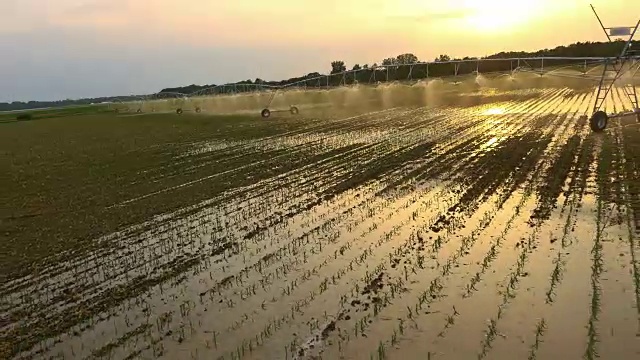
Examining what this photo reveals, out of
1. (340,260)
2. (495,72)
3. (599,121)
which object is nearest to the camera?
(340,260)

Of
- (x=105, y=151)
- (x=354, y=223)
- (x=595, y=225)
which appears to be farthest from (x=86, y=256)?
(x=105, y=151)

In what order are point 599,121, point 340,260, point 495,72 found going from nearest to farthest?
point 340,260
point 599,121
point 495,72

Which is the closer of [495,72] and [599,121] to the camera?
[599,121]

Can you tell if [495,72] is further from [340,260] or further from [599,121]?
[340,260]

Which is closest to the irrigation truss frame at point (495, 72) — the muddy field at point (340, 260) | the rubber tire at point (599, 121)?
the rubber tire at point (599, 121)

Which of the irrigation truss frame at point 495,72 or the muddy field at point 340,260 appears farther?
the irrigation truss frame at point 495,72

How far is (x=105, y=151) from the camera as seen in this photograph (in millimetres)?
25984

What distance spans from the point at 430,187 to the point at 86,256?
286 inches

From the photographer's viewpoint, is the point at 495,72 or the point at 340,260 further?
the point at 495,72

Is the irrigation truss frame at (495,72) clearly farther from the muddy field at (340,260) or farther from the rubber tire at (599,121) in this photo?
the muddy field at (340,260)

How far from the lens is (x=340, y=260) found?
7711mm

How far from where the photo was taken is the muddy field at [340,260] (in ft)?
17.5

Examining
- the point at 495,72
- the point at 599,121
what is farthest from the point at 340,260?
the point at 495,72

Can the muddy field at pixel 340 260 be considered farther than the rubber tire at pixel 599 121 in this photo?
No
